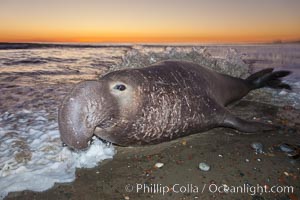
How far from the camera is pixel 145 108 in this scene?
3.56 m

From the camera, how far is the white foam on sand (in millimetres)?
3035

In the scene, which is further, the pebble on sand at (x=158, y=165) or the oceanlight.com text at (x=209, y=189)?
the pebble on sand at (x=158, y=165)

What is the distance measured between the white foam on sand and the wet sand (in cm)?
14

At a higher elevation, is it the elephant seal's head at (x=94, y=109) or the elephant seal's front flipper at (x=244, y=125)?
the elephant seal's head at (x=94, y=109)

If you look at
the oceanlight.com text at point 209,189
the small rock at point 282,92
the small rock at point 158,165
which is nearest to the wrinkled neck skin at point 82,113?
the oceanlight.com text at point 209,189

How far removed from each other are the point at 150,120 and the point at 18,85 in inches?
253

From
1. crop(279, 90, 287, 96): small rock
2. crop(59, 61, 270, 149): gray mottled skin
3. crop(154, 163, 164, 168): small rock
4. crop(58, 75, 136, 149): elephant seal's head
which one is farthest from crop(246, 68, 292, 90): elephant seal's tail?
crop(58, 75, 136, 149): elephant seal's head

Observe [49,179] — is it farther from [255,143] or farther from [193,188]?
[255,143]

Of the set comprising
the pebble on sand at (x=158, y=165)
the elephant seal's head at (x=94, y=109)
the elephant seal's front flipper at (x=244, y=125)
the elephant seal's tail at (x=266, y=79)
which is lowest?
the pebble on sand at (x=158, y=165)

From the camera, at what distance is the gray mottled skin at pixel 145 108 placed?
287cm

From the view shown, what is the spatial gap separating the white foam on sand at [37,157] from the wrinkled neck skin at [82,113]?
1.91ft

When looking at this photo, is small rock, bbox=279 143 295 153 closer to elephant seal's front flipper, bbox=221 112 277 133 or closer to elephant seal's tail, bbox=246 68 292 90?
elephant seal's front flipper, bbox=221 112 277 133

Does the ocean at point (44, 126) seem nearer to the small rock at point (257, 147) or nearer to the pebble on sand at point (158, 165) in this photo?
the pebble on sand at point (158, 165)

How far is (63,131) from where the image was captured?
2848 mm
